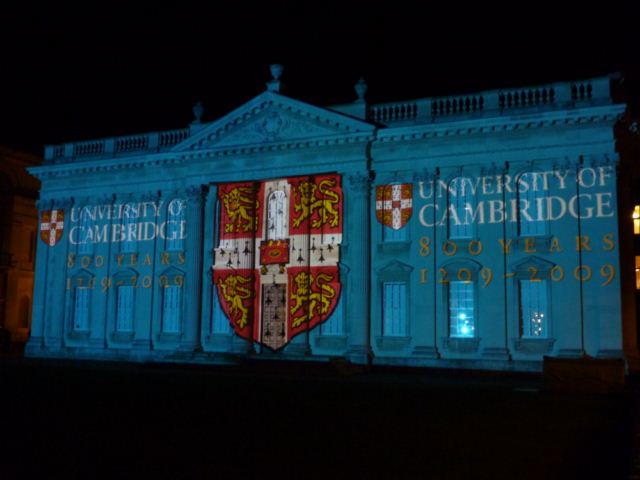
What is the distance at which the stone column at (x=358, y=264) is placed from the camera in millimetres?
28500

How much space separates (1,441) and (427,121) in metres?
21.6

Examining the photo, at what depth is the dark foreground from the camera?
9359mm

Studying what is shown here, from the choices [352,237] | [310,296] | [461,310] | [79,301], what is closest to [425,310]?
[461,310]

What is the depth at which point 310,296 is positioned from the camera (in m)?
30.1

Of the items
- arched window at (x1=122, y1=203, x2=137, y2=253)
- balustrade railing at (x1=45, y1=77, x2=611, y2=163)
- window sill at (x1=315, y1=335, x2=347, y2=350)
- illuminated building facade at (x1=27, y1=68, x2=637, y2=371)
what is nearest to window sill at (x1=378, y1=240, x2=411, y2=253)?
illuminated building facade at (x1=27, y1=68, x2=637, y2=371)

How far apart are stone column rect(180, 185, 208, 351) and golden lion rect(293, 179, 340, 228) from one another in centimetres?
469

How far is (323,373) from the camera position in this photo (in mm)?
26281

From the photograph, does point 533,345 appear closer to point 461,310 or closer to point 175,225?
point 461,310

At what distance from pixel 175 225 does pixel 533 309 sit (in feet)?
54.3

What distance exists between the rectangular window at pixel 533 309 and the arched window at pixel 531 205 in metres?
1.97

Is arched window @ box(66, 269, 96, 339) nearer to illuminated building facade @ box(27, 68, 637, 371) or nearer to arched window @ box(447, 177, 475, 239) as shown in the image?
illuminated building facade @ box(27, 68, 637, 371)

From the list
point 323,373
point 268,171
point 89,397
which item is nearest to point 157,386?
point 89,397

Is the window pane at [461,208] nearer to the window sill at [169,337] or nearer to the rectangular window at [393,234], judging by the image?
the rectangular window at [393,234]

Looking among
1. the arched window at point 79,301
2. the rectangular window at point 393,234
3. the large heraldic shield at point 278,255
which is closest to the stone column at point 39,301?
the arched window at point 79,301
